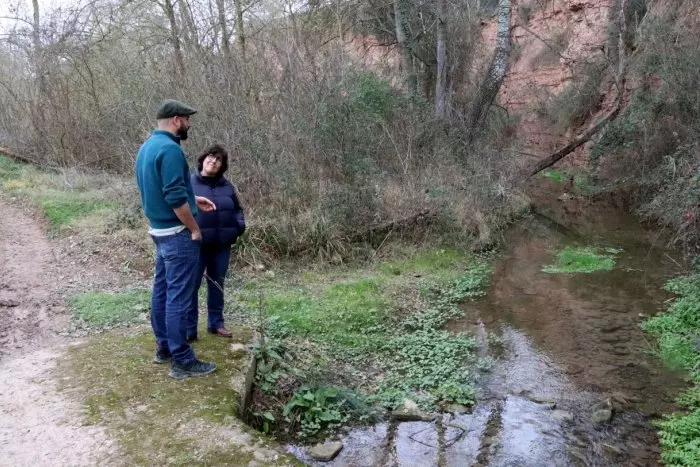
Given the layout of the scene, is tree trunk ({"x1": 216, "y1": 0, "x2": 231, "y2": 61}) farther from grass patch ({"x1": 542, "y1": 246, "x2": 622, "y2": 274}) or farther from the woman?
grass patch ({"x1": 542, "y1": 246, "x2": 622, "y2": 274})

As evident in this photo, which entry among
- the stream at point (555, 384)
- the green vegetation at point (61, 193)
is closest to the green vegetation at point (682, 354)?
the stream at point (555, 384)

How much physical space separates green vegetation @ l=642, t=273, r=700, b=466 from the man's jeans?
4.09m

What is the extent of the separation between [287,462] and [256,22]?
10880 mm

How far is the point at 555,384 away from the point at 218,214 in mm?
3918

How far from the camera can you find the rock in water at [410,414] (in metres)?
5.11

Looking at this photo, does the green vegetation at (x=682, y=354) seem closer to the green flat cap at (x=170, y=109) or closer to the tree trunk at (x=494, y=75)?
the green flat cap at (x=170, y=109)

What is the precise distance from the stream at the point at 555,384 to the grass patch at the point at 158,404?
828 mm

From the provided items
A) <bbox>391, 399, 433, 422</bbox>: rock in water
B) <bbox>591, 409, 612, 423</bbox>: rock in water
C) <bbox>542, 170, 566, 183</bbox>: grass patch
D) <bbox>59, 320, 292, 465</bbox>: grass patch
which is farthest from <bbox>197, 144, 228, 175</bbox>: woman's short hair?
<bbox>542, 170, 566, 183</bbox>: grass patch

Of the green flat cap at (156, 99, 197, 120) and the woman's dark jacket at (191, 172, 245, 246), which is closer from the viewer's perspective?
the green flat cap at (156, 99, 197, 120)

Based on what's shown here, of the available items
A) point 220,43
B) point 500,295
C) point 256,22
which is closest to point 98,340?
point 500,295

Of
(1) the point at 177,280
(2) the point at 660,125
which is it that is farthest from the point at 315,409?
(2) the point at 660,125

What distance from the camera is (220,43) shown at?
1177cm

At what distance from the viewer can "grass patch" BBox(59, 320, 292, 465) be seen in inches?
144

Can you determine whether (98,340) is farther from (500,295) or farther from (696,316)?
(696,316)
